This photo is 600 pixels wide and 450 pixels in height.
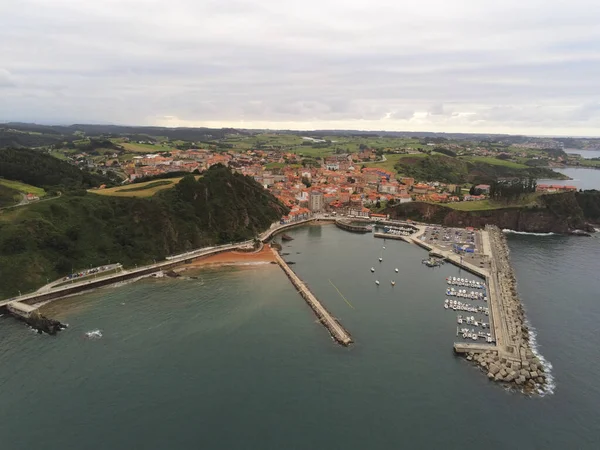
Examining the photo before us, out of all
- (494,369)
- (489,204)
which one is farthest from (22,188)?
(489,204)

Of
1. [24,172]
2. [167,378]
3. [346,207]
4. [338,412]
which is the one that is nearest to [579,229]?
[346,207]

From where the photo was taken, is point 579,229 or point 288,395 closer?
point 288,395

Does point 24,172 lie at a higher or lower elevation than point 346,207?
higher

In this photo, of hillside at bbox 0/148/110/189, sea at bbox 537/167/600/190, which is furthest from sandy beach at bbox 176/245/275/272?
sea at bbox 537/167/600/190

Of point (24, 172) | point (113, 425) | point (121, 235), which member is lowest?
point (113, 425)

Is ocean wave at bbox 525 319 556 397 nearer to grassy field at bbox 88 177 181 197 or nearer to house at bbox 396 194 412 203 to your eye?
house at bbox 396 194 412 203

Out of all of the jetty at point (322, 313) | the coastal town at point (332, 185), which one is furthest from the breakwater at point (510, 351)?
the coastal town at point (332, 185)

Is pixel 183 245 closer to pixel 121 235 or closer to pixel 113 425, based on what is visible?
pixel 121 235
